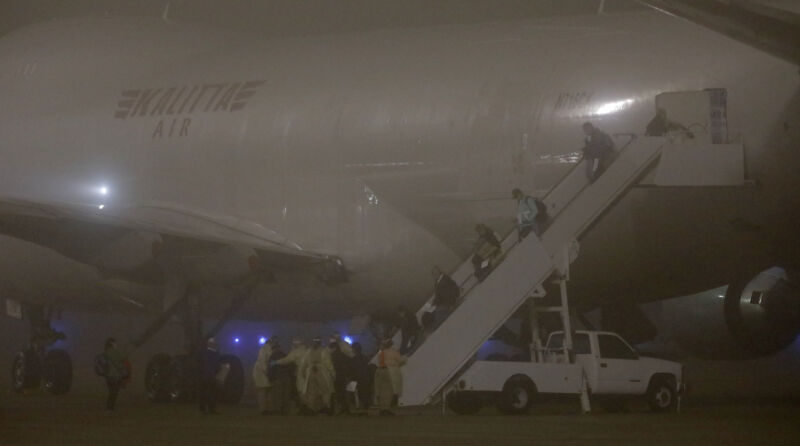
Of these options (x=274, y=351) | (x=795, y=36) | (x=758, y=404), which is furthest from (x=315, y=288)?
(x=795, y=36)

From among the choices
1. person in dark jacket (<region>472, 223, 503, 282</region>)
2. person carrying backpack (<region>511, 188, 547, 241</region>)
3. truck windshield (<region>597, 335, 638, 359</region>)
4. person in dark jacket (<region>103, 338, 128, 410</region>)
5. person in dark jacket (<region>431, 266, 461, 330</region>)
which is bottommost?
person in dark jacket (<region>103, 338, 128, 410</region>)

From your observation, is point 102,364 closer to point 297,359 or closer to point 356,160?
point 297,359

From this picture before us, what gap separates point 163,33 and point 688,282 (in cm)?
1280

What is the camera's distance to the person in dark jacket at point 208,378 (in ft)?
74.9

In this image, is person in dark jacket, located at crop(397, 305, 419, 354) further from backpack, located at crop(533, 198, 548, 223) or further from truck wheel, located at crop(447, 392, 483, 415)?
backpack, located at crop(533, 198, 548, 223)

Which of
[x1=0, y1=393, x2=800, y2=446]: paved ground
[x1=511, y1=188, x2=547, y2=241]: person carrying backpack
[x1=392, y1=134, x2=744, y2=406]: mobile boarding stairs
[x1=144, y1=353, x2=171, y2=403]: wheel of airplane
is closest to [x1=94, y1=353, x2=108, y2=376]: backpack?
[x1=0, y1=393, x2=800, y2=446]: paved ground

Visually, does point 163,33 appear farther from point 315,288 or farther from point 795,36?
point 795,36

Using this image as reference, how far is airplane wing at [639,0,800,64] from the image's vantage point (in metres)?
15.6

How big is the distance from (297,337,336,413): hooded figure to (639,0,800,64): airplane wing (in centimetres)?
840

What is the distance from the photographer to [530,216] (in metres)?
21.9

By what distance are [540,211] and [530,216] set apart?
0.58ft

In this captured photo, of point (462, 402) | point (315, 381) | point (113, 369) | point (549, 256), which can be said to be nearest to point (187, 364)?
point (113, 369)

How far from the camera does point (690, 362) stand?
44250 millimetres

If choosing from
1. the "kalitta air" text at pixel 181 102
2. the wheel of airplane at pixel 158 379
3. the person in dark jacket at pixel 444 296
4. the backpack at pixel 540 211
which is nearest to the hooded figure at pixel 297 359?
the person in dark jacket at pixel 444 296
